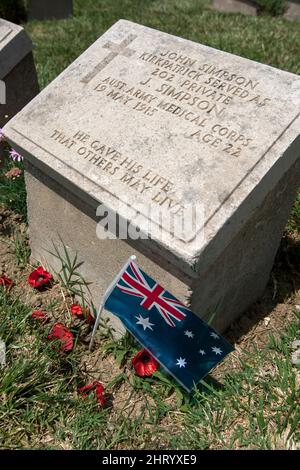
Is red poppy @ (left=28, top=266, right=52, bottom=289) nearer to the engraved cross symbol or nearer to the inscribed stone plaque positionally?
the inscribed stone plaque

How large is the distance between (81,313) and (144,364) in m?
0.45

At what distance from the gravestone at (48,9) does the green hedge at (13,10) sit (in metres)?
0.11

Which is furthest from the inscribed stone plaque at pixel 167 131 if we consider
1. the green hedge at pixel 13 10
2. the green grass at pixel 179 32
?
the green hedge at pixel 13 10

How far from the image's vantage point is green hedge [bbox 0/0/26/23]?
750 cm

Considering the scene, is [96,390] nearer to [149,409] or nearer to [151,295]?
[149,409]

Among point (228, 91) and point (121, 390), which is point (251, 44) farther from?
point (121, 390)

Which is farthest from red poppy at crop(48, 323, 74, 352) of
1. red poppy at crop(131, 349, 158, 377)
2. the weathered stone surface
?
the weathered stone surface

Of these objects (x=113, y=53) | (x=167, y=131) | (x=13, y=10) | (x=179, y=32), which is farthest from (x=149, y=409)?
(x=13, y=10)

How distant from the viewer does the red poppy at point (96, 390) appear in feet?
7.07

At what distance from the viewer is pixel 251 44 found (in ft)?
16.7

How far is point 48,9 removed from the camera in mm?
8016

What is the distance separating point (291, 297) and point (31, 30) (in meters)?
4.96

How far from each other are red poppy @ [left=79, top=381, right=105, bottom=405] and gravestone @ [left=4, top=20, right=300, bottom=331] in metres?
0.45

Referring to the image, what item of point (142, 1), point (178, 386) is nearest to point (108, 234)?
point (178, 386)
